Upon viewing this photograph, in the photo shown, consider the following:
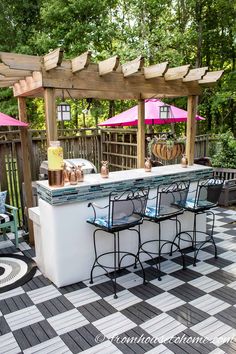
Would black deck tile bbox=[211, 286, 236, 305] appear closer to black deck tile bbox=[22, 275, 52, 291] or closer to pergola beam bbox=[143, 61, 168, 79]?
black deck tile bbox=[22, 275, 52, 291]

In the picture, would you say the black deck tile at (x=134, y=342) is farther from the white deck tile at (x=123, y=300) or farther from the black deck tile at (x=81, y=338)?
the white deck tile at (x=123, y=300)

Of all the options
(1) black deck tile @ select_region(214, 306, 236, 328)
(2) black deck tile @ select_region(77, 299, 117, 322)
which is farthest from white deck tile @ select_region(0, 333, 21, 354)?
(1) black deck tile @ select_region(214, 306, 236, 328)

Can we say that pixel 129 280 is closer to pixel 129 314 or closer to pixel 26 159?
pixel 129 314

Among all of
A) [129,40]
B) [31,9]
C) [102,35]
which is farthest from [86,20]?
[31,9]

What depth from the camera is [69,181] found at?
3207 mm

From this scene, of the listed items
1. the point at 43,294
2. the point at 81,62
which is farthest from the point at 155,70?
the point at 43,294

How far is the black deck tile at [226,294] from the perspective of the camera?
2.86 m

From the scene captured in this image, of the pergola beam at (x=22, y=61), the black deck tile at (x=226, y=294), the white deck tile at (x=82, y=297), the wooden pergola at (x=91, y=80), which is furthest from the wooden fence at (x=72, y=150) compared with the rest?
the black deck tile at (x=226, y=294)

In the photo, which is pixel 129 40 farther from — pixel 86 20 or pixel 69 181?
pixel 69 181

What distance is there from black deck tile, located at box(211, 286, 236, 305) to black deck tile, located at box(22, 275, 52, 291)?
1791 millimetres

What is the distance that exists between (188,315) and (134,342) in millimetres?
602

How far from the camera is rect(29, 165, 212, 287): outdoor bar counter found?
3.07 metres

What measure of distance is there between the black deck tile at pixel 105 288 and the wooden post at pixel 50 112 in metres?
1.68

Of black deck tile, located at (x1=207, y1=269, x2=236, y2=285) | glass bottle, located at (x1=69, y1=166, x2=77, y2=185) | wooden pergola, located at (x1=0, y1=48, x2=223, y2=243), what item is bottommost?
black deck tile, located at (x1=207, y1=269, x2=236, y2=285)
